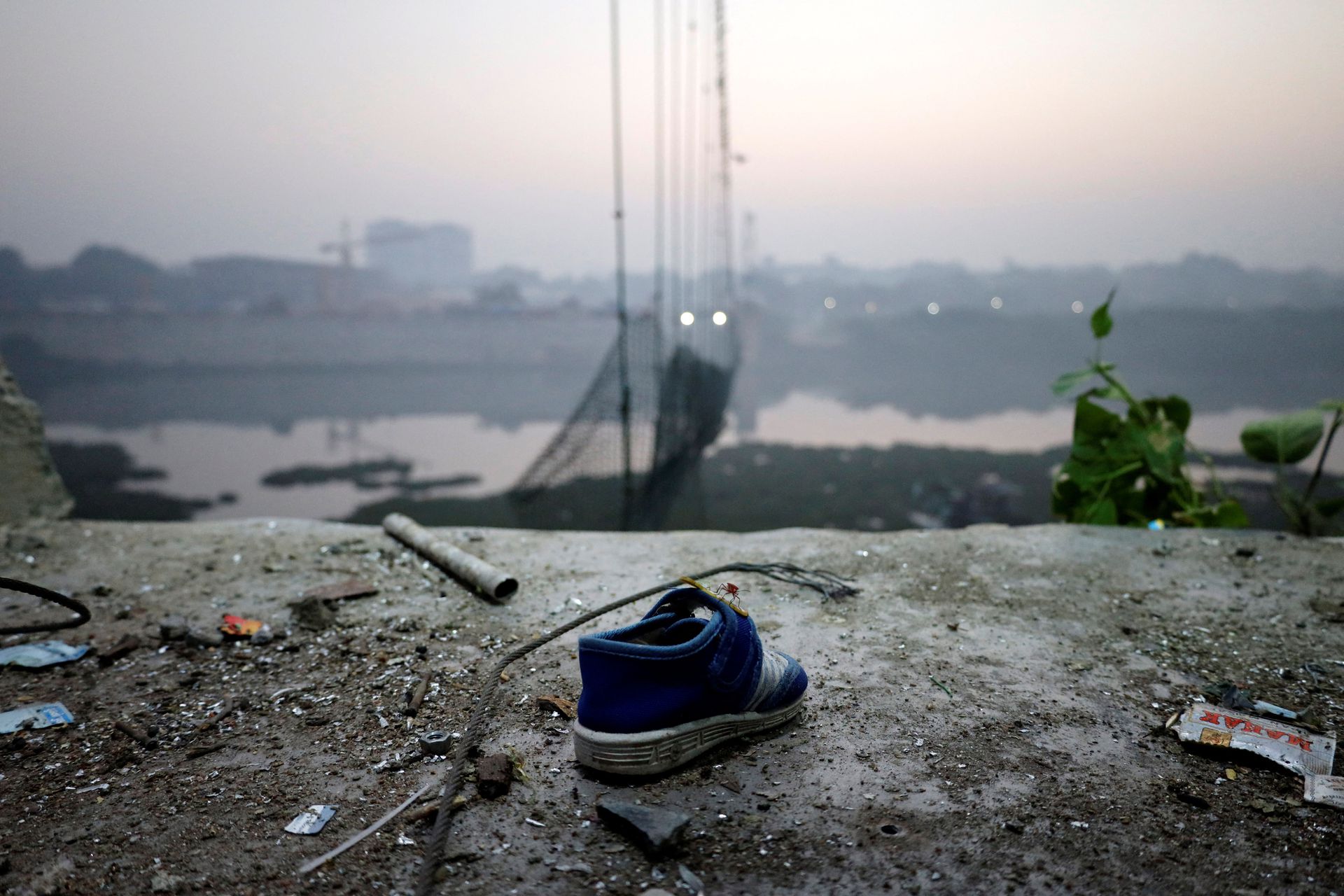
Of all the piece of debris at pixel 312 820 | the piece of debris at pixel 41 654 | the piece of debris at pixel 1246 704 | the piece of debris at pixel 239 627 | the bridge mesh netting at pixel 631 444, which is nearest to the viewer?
the piece of debris at pixel 312 820

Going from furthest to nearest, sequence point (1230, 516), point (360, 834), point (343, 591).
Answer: point (1230, 516)
point (343, 591)
point (360, 834)

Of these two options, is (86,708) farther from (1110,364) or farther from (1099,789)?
(1110,364)

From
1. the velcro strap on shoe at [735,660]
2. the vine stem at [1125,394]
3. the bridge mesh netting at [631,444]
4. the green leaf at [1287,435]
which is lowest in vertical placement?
the bridge mesh netting at [631,444]

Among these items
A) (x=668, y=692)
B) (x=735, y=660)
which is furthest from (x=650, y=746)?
(x=735, y=660)

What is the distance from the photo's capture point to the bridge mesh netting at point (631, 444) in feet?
18.6

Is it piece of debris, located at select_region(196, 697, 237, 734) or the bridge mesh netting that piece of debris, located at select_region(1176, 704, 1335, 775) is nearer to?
piece of debris, located at select_region(196, 697, 237, 734)

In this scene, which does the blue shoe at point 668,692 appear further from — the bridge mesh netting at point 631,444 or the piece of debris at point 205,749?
the bridge mesh netting at point 631,444

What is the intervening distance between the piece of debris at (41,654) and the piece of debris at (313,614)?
512 mm

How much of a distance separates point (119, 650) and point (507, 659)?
3.55 feet

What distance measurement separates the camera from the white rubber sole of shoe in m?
1.38

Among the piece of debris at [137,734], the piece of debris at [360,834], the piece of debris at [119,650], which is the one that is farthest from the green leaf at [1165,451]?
the piece of debris at [119,650]

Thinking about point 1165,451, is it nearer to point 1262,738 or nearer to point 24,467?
point 1262,738

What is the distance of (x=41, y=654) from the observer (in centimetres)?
203

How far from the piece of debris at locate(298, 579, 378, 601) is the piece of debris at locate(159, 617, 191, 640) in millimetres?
303
